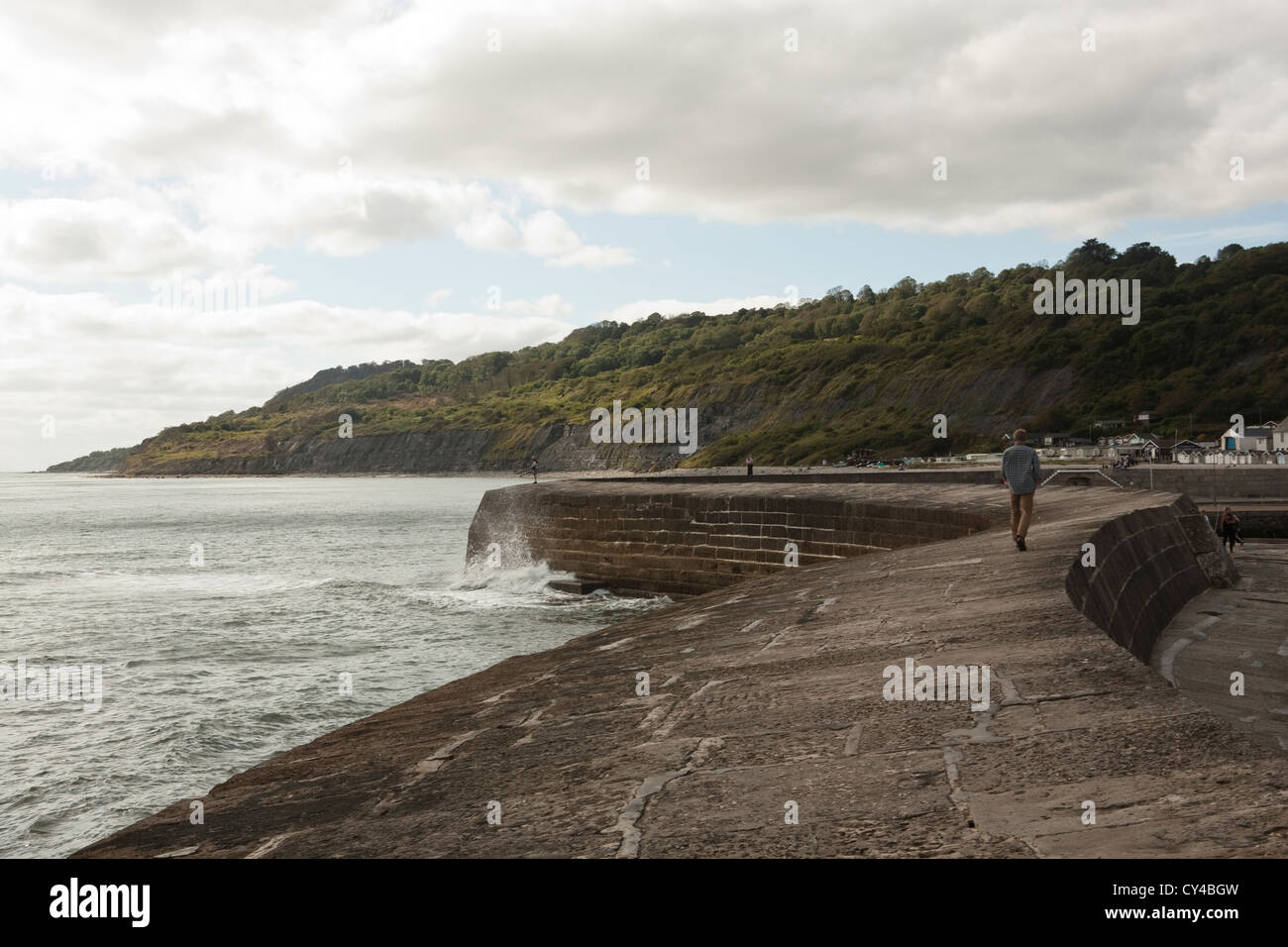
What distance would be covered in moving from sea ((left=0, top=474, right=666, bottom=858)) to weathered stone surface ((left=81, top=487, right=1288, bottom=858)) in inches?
192

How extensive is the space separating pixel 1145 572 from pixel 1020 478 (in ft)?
5.14

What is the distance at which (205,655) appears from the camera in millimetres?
16906

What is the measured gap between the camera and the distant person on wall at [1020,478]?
8688mm

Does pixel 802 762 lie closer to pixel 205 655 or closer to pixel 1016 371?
pixel 205 655

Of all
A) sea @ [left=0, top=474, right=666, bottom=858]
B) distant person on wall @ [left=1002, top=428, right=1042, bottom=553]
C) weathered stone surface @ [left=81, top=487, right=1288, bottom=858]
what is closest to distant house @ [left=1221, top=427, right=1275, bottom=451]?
sea @ [left=0, top=474, right=666, bottom=858]

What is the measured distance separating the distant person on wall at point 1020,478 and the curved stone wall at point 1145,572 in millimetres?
594

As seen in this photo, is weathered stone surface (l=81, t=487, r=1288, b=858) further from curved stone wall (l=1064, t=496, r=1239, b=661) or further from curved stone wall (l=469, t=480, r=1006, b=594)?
curved stone wall (l=469, t=480, r=1006, b=594)

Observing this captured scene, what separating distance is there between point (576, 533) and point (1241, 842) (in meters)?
18.6

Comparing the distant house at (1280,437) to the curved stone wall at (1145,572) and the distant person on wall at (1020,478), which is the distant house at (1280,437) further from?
the distant person on wall at (1020,478)

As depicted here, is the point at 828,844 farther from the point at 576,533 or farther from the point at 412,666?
the point at 576,533

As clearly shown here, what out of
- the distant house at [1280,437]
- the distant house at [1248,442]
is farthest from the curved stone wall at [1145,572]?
the distant house at [1248,442]

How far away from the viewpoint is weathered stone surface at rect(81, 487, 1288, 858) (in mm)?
2865

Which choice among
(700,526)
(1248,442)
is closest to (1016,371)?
(1248,442)

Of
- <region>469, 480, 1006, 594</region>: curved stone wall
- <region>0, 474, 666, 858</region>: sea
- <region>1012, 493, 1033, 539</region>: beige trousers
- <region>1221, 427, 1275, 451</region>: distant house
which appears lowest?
<region>0, 474, 666, 858</region>: sea
